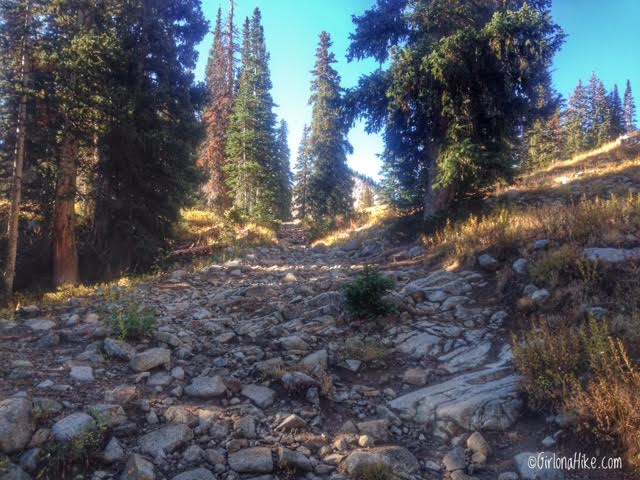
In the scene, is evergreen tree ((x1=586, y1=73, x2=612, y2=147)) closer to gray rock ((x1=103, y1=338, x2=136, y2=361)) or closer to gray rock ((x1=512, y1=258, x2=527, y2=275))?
gray rock ((x1=512, y1=258, x2=527, y2=275))

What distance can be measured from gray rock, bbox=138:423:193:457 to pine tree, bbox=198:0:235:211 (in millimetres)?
23004

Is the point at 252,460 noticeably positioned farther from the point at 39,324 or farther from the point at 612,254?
the point at 612,254

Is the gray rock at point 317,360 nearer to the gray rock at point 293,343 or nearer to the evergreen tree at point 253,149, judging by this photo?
the gray rock at point 293,343

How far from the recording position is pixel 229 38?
3175 centimetres

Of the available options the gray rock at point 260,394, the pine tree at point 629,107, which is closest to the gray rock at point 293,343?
the gray rock at point 260,394

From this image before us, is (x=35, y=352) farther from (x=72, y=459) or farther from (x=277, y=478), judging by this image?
(x=277, y=478)

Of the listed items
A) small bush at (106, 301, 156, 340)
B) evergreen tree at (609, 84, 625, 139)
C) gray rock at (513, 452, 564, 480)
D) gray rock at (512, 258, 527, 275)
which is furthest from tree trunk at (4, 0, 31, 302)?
evergreen tree at (609, 84, 625, 139)

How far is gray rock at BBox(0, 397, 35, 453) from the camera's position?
3.38 metres

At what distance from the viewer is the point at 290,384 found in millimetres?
4875

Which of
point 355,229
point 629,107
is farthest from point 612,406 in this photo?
point 629,107

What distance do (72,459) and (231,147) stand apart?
72.8 ft

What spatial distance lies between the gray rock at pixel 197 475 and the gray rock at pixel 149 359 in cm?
219

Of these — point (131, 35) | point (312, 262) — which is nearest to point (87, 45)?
point (131, 35)

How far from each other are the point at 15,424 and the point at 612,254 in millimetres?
7889
